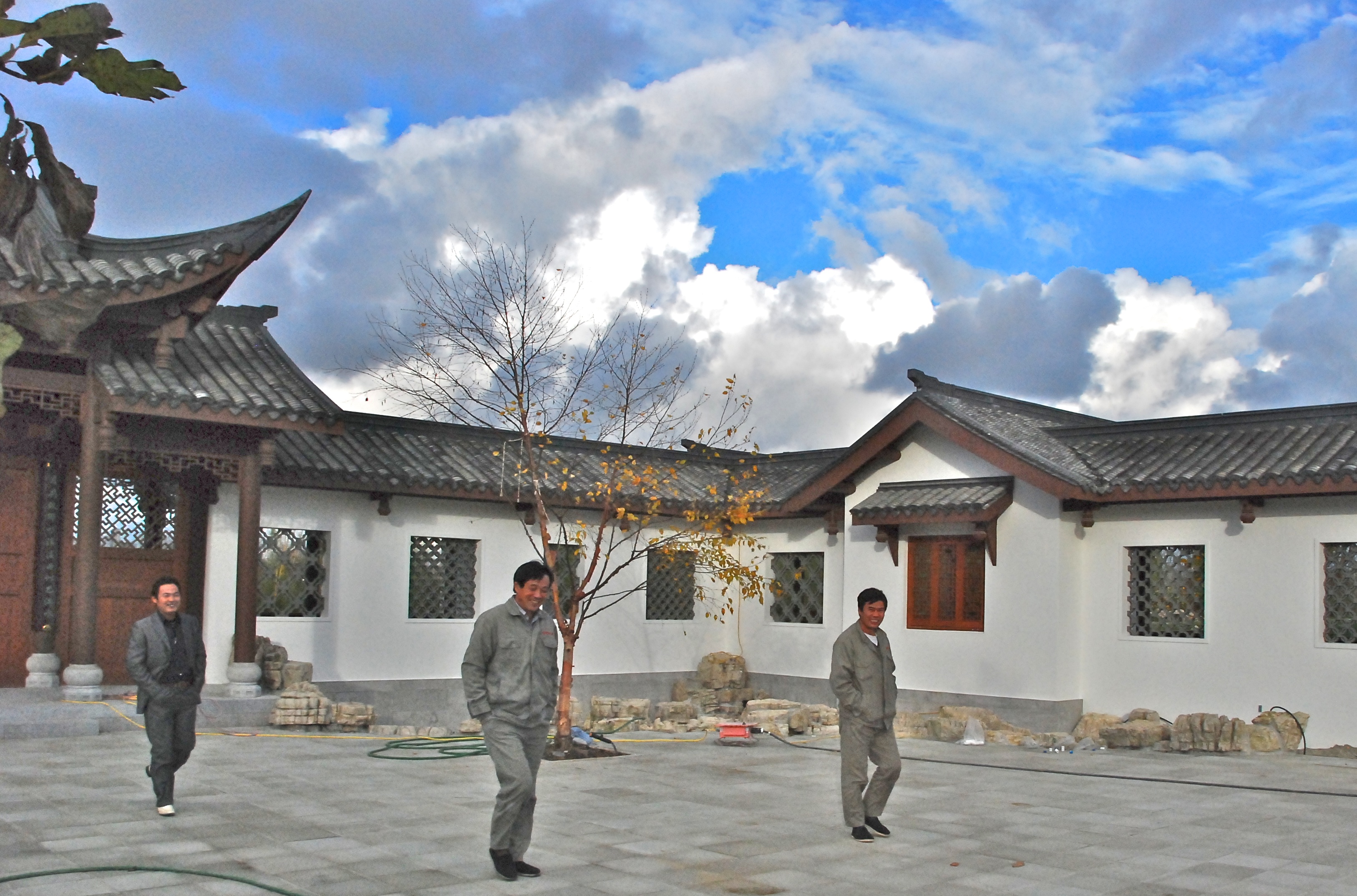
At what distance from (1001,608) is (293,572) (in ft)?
26.0

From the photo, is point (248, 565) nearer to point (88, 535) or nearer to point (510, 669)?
point (88, 535)

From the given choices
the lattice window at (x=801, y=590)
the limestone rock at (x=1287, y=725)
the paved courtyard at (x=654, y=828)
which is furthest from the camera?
the lattice window at (x=801, y=590)

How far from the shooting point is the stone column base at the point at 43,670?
11359 millimetres

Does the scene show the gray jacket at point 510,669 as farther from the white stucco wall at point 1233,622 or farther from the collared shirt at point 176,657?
the white stucco wall at point 1233,622

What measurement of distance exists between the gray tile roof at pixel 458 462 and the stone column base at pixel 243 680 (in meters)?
2.15

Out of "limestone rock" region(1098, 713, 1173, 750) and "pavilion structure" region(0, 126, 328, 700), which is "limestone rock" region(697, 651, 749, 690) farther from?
"pavilion structure" region(0, 126, 328, 700)

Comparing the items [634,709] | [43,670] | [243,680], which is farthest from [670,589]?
[43,670]

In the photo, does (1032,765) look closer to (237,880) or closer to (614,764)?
(614,764)

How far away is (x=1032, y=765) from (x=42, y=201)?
1055 cm

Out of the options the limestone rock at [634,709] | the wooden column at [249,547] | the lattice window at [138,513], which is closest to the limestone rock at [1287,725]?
the limestone rock at [634,709]

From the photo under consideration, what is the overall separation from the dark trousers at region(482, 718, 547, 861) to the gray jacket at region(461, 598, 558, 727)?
2.4 inches

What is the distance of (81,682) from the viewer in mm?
10773

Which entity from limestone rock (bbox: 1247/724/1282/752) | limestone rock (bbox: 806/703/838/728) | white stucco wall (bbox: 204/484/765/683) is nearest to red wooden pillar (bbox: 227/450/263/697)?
white stucco wall (bbox: 204/484/765/683)

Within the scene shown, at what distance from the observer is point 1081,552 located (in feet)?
45.6
